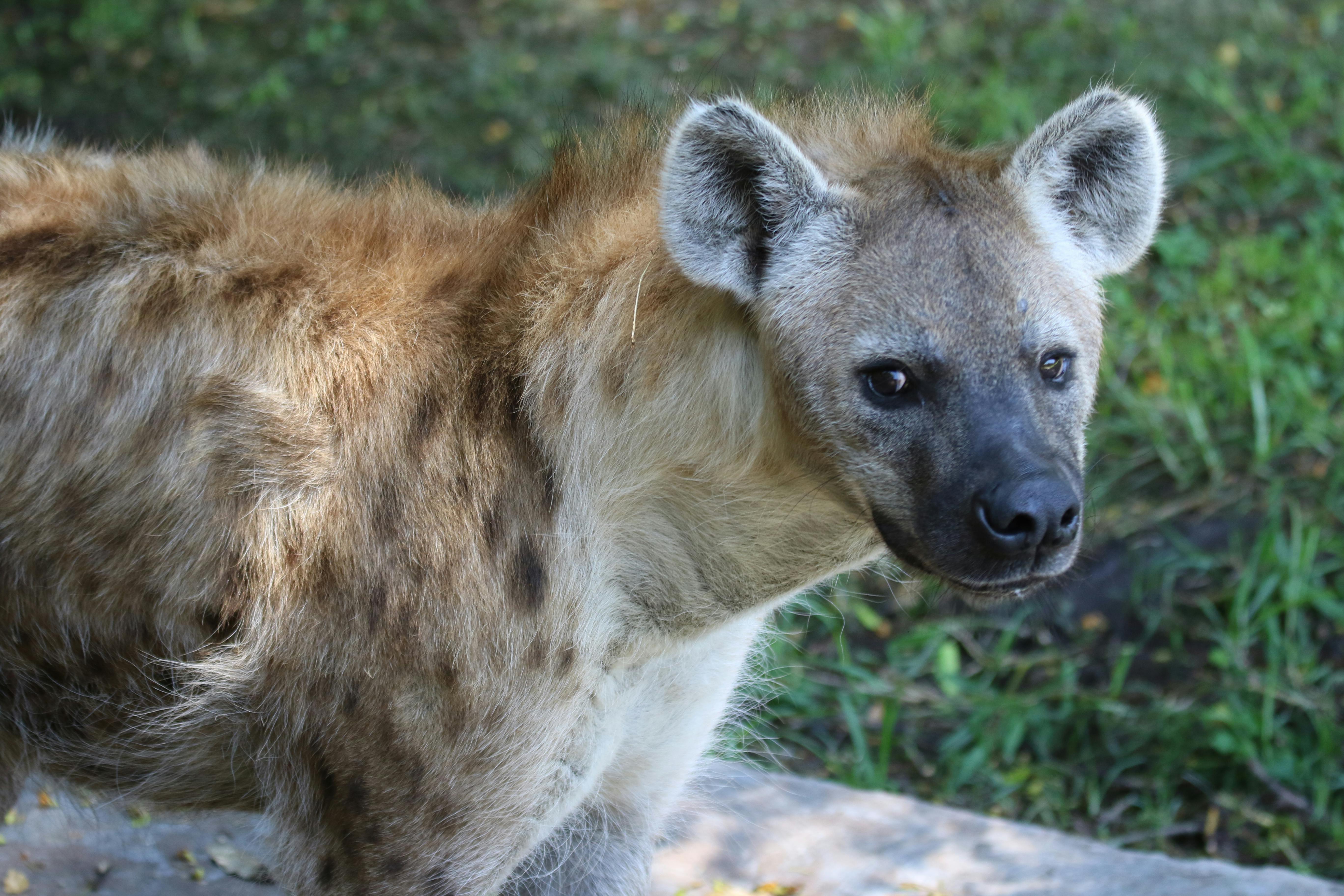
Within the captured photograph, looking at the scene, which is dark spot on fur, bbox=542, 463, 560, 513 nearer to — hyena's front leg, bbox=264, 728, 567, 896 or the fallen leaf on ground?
hyena's front leg, bbox=264, 728, 567, 896

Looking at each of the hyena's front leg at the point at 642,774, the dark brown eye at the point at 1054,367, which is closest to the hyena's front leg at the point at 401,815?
the hyena's front leg at the point at 642,774

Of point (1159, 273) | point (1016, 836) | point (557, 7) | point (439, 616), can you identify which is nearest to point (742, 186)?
point (439, 616)

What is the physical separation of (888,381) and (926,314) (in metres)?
0.11

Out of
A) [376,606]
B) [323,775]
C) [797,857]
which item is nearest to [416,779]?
[323,775]

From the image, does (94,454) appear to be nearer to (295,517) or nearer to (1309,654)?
(295,517)

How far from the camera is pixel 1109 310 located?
178 inches

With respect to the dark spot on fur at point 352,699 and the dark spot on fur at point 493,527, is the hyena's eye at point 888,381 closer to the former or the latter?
the dark spot on fur at point 493,527

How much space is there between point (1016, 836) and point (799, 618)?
131 centimetres

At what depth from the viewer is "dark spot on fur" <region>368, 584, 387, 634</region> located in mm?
1996

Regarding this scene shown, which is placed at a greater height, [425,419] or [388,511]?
[425,419]

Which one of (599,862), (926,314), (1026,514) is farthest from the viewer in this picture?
(599,862)

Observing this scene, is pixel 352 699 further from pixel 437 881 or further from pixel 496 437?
pixel 496 437

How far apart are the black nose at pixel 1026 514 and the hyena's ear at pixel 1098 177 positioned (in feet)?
1.60

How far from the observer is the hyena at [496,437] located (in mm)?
1938
